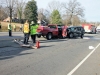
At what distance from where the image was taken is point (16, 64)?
927 centimetres

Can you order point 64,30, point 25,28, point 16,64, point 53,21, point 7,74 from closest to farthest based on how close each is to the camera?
point 7,74 → point 16,64 → point 25,28 → point 64,30 → point 53,21

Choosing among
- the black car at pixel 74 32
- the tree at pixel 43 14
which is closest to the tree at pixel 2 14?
the tree at pixel 43 14

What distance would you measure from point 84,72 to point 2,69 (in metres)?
2.99

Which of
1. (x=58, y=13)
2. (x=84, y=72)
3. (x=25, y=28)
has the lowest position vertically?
(x=84, y=72)

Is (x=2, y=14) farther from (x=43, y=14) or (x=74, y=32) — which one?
(x=74, y=32)

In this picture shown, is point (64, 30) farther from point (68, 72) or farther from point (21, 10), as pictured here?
point (21, 10)

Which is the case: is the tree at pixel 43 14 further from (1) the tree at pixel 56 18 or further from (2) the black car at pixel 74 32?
(2) the black car at pixel 74 32

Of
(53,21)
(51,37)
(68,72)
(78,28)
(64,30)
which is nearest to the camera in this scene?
(68,72)

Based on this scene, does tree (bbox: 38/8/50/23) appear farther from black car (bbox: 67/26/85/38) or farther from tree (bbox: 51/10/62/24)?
black car (bbox: 67/26/85/38)

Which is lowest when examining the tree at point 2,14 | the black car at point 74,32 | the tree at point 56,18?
the black car at point 74,32

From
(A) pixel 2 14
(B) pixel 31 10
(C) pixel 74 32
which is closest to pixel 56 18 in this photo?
(B) pixel 31 10

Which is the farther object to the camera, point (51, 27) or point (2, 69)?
point (51, 27)

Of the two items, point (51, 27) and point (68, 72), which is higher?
point (51, 27)

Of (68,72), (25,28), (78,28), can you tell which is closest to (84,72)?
(68,72)
